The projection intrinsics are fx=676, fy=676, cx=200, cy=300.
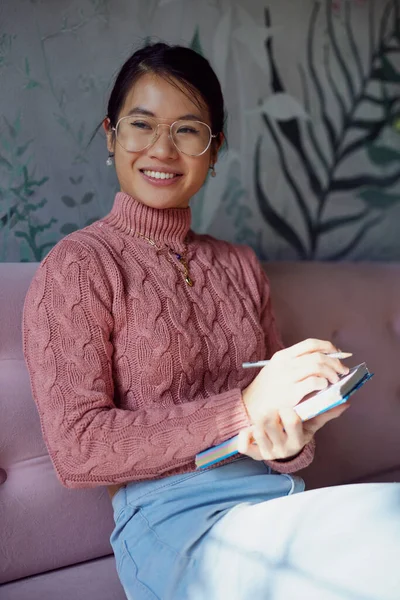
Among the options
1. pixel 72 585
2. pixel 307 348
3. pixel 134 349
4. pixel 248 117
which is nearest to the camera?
pixel 307 348

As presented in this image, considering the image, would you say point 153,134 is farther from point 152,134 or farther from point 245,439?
point 245,439

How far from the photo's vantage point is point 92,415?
103 cm

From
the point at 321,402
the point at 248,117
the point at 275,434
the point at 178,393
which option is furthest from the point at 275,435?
the point at 248,117

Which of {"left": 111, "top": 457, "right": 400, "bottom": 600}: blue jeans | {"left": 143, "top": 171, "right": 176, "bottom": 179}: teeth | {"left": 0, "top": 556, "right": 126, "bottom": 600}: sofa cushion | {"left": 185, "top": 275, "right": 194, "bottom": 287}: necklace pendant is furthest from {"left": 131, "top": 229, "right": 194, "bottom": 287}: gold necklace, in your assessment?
{"left": 0, "top": 556, "right": 126, "bottom": 600}: sofa cushion

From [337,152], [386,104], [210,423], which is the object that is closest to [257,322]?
[210,423]

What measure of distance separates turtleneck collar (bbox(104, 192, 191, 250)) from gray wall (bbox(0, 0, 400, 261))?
1.22 feet

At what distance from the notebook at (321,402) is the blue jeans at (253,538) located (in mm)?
91

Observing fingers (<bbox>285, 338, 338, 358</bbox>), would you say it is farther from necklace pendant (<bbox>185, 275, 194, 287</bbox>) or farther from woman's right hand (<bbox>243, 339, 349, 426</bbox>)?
necklace pendant (<bbox>185, 275, 194, 287</bbox>)

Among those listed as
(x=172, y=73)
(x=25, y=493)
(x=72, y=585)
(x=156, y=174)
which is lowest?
(x=72, y=585)

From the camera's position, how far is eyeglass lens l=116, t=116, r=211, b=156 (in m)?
1.25

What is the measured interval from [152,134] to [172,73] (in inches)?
4.8

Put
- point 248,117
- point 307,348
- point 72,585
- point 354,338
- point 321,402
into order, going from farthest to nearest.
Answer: point 248,117 < point 354,338 < point 72,585 < point 307,348 < point 321,402

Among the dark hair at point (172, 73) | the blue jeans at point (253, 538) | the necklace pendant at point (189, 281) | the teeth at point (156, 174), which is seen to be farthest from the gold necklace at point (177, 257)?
the blue jeans at point (253, 538)

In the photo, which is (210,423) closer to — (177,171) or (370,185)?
(177,171)
